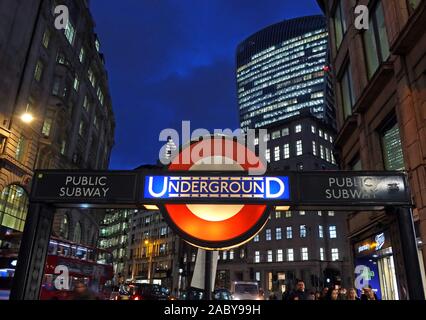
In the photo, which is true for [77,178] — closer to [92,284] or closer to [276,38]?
[92,284]

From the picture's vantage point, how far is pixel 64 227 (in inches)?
1746

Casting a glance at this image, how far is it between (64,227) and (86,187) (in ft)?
144

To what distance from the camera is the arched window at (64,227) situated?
41241mm

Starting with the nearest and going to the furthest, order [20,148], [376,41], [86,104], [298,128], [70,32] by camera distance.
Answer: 1. [376,41]
2. [20,148]
3. [70,32]
4. [86,104]
5. [298,128]

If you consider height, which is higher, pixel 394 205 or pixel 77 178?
pixel 77 178

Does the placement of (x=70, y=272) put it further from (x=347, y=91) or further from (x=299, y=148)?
(x=299, y=148)

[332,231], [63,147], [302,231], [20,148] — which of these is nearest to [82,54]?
[63,147]

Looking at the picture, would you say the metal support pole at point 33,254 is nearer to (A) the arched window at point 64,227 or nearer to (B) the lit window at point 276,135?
(A) the arched window at point 64,227

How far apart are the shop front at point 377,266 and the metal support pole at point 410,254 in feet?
41.9

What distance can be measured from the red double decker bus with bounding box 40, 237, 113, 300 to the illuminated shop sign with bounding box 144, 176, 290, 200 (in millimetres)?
17271

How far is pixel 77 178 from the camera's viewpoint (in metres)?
4.09
